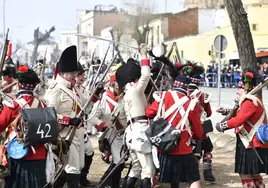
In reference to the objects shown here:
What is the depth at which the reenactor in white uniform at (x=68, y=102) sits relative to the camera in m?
7.37

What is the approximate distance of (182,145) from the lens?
701 cm

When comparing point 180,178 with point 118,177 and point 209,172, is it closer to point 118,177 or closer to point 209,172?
point 118,177

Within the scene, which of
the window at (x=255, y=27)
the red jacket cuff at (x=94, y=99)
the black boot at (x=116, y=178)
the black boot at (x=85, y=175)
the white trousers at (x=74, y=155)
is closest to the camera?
the white trousers at (x=74, y=155)

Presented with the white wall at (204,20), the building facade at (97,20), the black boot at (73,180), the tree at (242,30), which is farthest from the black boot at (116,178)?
the building facade at (97,20)

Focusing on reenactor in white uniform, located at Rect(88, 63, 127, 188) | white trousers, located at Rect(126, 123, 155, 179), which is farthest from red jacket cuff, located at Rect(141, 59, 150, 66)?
reenactor in white uniform, located at Rect(88, 63, 127, 188)

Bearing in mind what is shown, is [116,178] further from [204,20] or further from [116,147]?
[204,20]

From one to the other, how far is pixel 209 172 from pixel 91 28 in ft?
265

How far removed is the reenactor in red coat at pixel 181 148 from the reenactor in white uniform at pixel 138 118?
0.35m

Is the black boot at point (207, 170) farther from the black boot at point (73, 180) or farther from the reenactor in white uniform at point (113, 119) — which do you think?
the black boot at point (73, 180)

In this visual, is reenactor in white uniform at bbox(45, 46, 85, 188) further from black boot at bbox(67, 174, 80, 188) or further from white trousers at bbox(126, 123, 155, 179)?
white trousers at bbox(126, 123, 155, 179)

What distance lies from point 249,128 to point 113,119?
203 centimetres

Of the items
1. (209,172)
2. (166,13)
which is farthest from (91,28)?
(209,172)

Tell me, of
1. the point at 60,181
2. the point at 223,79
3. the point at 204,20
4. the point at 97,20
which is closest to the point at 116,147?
the point at 60,181

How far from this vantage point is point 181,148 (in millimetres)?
7016
